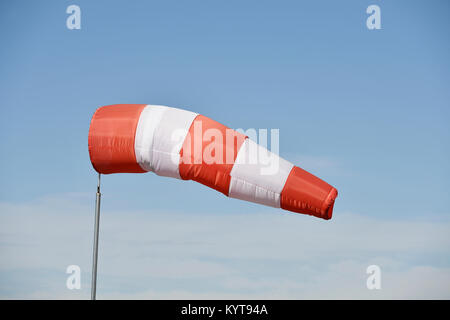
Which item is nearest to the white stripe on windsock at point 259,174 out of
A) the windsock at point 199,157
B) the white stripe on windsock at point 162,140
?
the windsock at point 199,157

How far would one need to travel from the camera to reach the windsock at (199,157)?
12.0 metres

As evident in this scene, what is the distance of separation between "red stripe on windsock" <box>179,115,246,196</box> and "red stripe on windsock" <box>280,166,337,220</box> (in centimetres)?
140

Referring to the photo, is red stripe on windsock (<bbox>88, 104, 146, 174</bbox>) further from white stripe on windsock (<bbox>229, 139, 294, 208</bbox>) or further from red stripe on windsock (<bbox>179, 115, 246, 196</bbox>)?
white stripe on windsock (<bbox>229, 139, 294, 208</bbox>)

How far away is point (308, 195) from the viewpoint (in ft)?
39.0

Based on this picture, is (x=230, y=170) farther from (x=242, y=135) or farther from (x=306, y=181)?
(x=306, y=181)

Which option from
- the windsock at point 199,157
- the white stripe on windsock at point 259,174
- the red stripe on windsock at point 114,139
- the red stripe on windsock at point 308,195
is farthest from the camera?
the red stripe on windsock at point 114,139

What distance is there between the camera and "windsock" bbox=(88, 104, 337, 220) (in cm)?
1205

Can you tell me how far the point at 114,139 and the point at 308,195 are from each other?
188 inches

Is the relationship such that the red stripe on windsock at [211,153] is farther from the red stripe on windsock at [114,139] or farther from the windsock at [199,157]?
the red stripe on windsock at [114,139]

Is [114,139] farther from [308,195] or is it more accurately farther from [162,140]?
[308,195]

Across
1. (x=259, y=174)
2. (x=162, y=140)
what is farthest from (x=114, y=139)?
(x=259, y=174)

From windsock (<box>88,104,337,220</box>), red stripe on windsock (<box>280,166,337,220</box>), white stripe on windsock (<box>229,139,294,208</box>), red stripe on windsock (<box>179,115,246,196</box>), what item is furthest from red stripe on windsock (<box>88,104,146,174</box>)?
red stripe on windsock (<box>280,166,337,220</box>)
